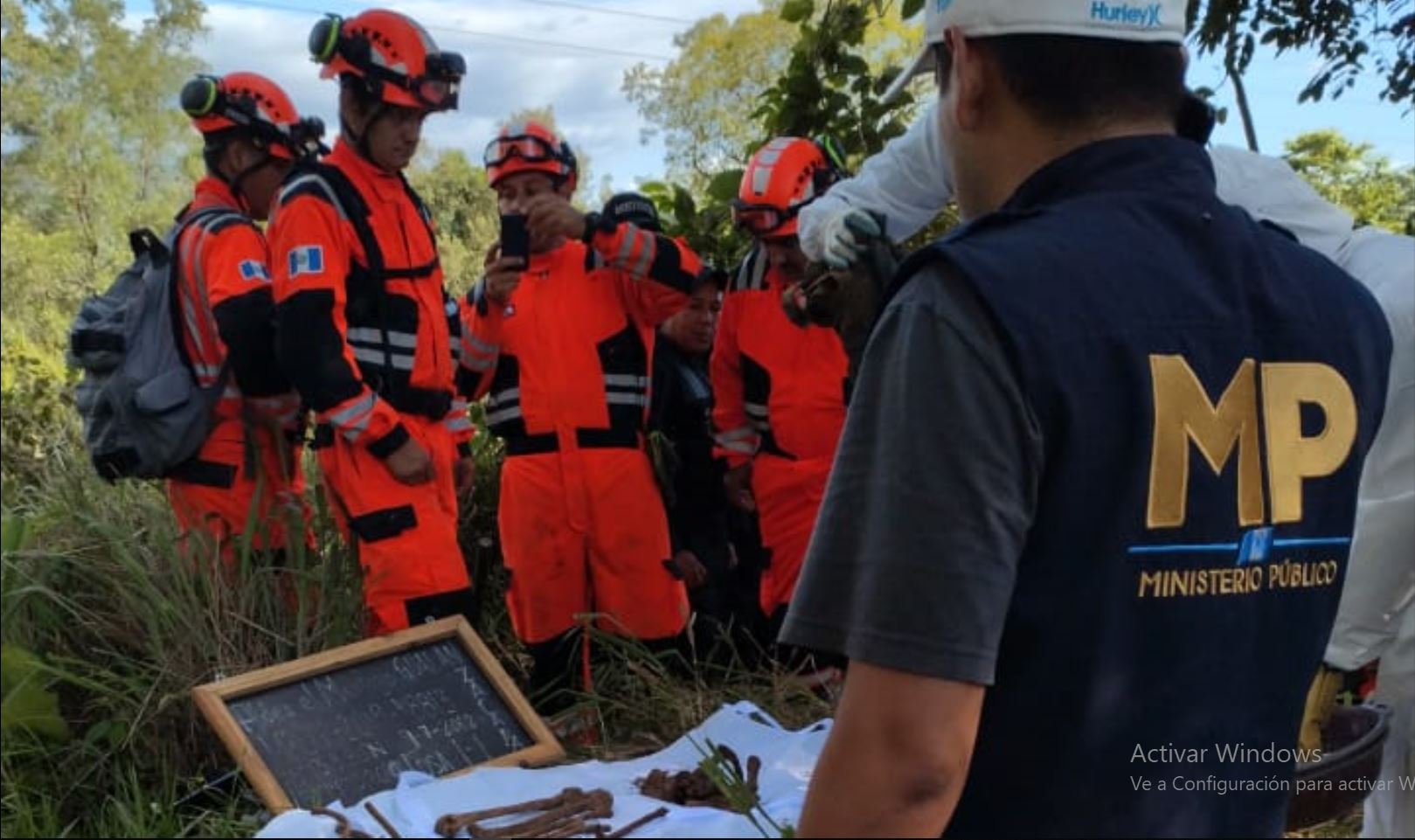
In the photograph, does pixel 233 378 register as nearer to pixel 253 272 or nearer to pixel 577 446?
pixel 253 272

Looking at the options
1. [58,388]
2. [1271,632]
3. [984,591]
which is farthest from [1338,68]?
[58,388]

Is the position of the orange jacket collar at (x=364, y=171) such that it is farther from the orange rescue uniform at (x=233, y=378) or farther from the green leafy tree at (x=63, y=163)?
the green leafy tree at (x=63, y=163)

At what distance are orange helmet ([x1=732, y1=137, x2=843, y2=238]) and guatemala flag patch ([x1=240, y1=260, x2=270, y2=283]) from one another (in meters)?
1.73

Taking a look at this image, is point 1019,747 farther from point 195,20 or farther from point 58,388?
point 195,20

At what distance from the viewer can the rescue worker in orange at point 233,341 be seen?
387 centimetres

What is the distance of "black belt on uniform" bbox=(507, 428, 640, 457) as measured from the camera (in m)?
4.68

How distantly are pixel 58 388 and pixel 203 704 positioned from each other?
3.58m

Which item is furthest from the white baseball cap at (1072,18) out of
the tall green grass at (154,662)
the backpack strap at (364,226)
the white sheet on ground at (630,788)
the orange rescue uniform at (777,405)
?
the orange rescue uniform at (777,405)

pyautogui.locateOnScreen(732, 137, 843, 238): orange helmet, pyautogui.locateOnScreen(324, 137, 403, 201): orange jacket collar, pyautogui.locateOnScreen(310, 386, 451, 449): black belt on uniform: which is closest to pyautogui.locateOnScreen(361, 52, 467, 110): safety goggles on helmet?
pyautogui.locateOnScreen(324, 137, 403, 201): orange jacket collar

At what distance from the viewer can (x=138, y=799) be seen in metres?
2.51

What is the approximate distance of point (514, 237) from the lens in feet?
14.9

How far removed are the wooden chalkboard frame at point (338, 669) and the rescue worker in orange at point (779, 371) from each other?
1.76 meters

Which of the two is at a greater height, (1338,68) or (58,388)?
(1338,68)

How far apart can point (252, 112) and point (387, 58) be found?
719mm
